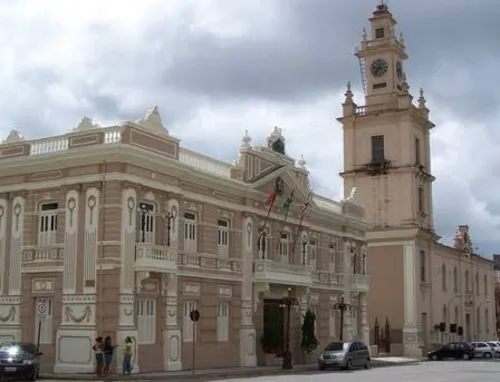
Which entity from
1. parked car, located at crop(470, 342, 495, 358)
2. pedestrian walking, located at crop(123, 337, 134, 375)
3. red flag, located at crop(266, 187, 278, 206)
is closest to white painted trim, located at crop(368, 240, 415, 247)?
parked car, located at crop(470, 342, 495, 358)

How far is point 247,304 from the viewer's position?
40188mm

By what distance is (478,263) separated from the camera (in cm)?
8294

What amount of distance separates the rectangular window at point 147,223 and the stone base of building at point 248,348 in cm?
814

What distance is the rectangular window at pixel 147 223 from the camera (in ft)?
110

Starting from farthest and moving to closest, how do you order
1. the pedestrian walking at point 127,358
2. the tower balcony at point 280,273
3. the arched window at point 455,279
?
the arched window at point 455,279
the tower balcony at point 280,273
the pedestrian walking at point 127,358

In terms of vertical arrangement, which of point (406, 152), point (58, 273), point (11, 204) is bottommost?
point (58, 273)

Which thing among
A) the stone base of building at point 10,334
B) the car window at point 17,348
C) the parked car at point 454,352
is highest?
the stone base of building at point 10,334

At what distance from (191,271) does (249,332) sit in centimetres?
555

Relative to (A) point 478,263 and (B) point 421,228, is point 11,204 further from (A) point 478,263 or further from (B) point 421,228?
(A) point 478,263

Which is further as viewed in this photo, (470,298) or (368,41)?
(470,298)

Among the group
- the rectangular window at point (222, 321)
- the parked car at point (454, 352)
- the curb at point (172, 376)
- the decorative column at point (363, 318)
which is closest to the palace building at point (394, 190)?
the parked car at point (454, 352)

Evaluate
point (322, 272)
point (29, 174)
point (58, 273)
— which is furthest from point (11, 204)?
point (322, 272)

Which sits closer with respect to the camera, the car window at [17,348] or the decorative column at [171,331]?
the car window at [17,348]

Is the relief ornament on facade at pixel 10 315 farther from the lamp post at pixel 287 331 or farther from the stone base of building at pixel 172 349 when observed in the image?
the lamp post at pixel 287 331
